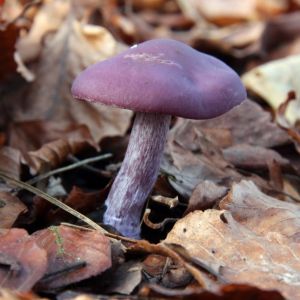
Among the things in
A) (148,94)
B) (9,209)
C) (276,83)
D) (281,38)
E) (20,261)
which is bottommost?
(281,38)

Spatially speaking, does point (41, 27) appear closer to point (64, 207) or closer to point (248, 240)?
point (64, 207)

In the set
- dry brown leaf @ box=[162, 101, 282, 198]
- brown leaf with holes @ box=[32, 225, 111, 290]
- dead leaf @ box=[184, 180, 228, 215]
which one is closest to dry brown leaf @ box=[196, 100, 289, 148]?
dry brown leaf @ box=[162, 101, 282, 198]

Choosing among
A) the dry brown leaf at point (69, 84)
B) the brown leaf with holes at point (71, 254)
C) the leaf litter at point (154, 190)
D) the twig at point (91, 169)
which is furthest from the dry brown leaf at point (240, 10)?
the brown leaf with holes at point (71, 254)

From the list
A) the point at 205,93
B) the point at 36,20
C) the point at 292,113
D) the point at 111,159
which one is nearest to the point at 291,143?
the point at 292,113

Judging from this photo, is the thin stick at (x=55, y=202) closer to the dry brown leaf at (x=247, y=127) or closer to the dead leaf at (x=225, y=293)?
the dead leaf at (x=225, y=293)

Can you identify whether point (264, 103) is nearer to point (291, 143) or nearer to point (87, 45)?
point (291, 143)

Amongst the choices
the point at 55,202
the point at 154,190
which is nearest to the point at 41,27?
the point at 154,190

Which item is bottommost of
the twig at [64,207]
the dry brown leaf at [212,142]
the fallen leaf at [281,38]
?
the fallen leaf at [281,38]
